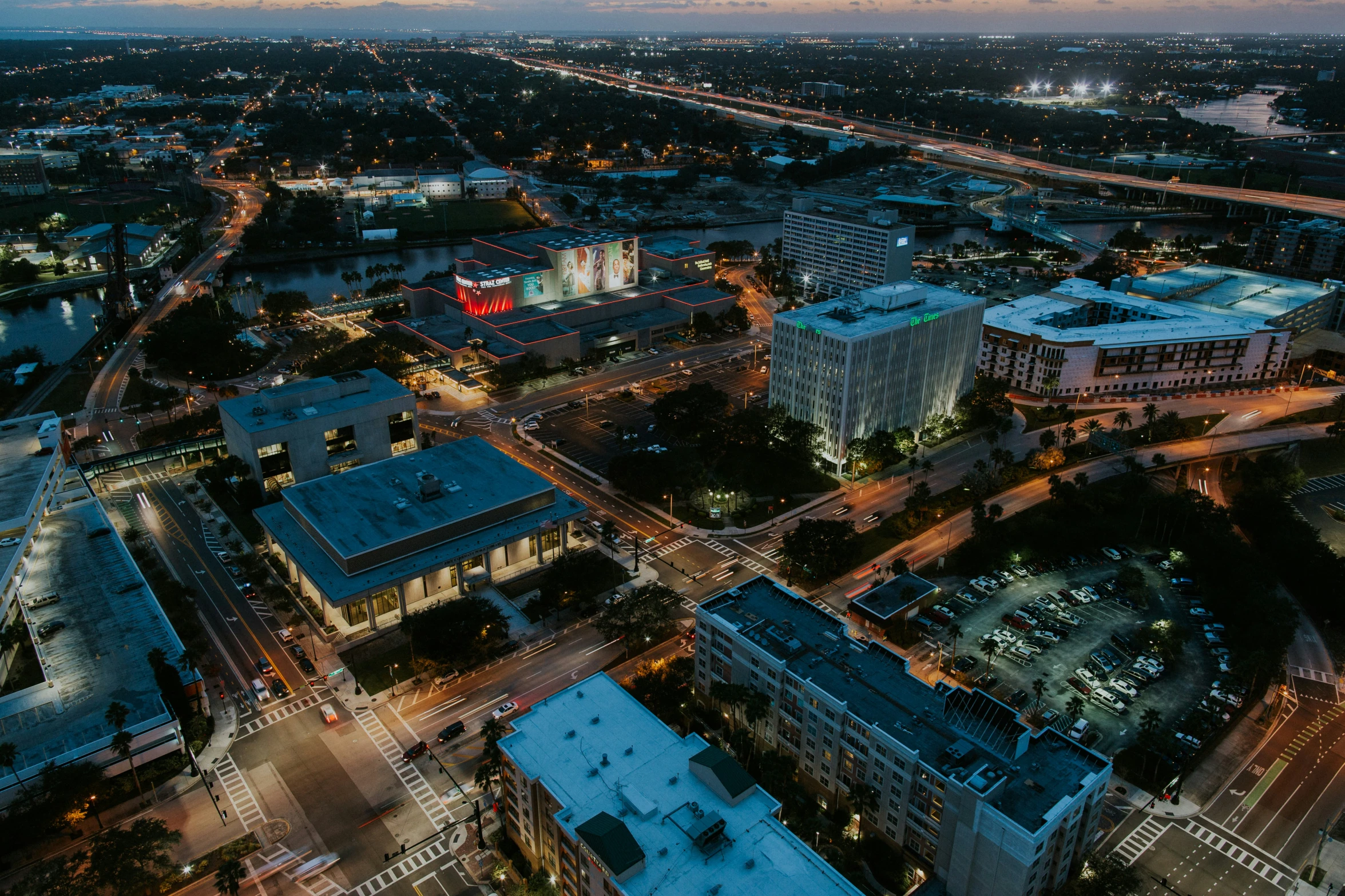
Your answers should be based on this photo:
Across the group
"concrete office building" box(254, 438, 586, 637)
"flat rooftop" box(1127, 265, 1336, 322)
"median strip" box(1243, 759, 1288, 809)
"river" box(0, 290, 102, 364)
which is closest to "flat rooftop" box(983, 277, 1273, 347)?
"flat rooftop" box(1127, 265, 1336, 322)

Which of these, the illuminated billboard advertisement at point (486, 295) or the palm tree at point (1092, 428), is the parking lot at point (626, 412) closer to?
the illuminated billboard advertisement at point (486, 295)

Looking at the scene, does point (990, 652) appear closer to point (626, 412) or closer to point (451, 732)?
point (451, 732)

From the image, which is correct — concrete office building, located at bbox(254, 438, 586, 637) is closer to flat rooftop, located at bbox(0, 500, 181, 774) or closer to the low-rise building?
flat rooftop, located at bbox(0, 500, 181, 774)

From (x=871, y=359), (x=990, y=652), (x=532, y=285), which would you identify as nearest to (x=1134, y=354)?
(x=871, y=359)

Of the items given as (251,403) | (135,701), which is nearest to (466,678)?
(135,701)

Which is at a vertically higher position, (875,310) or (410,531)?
(875,310)

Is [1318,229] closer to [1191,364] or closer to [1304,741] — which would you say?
[1191,364]
